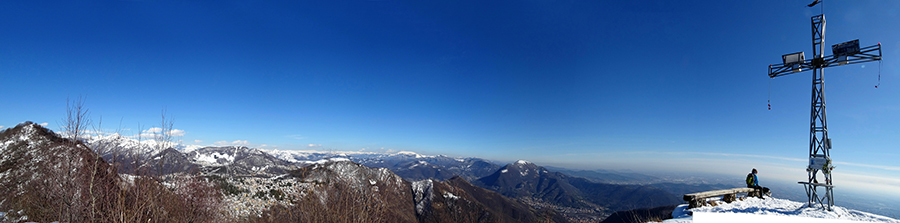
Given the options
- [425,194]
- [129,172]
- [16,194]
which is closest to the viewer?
[129,172]

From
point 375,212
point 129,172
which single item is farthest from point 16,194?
point 375,212

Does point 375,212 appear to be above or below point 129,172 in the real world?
below

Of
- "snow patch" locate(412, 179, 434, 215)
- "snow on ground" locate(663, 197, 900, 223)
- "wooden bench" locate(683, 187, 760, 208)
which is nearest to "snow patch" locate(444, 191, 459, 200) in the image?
"snow patch" locate(412, 179, 434, 215)

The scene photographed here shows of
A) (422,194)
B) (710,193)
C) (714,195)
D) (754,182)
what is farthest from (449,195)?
(710,193)

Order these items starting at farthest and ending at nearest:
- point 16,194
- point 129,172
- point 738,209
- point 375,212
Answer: point 16,194 < point 738,209 < point 129,172 < point 375,212

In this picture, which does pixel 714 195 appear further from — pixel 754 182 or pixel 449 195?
pixel 449 195

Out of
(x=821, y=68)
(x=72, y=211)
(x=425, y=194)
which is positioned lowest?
(x=425, y=194)

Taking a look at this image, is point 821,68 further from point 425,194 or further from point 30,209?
point 425,194
